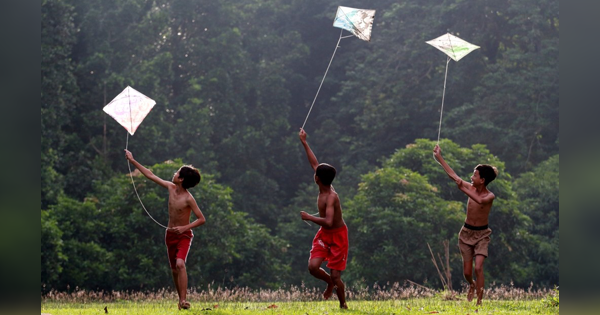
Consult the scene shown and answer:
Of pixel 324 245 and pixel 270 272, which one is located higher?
pixel 324 245

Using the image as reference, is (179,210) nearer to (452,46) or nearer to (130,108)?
(130,108)

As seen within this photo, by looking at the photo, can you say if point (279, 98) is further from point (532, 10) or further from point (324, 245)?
point (324, 245)

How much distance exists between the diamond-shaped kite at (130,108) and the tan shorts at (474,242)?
421 centimetres

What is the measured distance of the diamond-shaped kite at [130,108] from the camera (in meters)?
10.2

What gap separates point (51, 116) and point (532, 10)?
58.6 feet

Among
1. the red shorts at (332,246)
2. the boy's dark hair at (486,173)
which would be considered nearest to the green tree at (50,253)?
the red shorts at (332,246)

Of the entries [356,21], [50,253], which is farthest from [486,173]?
[50,253]

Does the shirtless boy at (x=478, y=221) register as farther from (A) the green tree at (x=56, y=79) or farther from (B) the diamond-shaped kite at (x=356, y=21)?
(A) the green tree at (x=56, y=79)

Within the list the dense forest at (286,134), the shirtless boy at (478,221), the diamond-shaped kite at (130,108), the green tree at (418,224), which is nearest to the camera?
the shirtless boy at (478,221)

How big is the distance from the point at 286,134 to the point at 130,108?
2486 cm

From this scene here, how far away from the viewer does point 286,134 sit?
115ft
